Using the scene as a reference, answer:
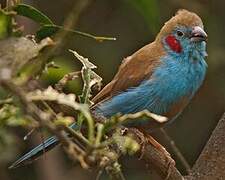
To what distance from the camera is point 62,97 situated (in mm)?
1254

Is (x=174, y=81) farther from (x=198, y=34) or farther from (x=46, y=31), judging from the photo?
(x=46, y=31)

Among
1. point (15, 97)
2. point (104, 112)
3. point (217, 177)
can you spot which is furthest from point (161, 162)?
point (15, 97)

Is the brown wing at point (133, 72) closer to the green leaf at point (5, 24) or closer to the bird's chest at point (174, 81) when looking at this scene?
the bird's chest at point (174, 81)

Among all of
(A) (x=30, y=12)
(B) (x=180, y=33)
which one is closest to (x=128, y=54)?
(B) (x=180, y=33)

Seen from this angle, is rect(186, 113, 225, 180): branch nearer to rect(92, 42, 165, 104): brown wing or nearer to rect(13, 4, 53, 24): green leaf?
rect(92, 42, 165, 104): brown wing

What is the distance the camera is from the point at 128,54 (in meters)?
5.36

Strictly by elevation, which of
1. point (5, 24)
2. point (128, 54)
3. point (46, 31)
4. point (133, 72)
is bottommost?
point (128, 54)

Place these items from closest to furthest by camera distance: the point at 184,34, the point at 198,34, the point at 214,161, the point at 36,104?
the point at 36,104 < the point at 214,161 < the point at 198,34 < the point at 184,34

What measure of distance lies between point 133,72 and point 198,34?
41cm

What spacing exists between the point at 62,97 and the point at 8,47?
145 millimetres

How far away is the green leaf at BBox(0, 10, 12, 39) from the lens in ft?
4.15

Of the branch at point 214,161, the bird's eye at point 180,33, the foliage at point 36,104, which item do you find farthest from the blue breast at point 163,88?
the foliage at point 36,104

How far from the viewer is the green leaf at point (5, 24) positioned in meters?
1.26

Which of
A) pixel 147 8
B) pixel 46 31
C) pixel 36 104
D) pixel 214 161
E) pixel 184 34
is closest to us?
pixel 36 104
